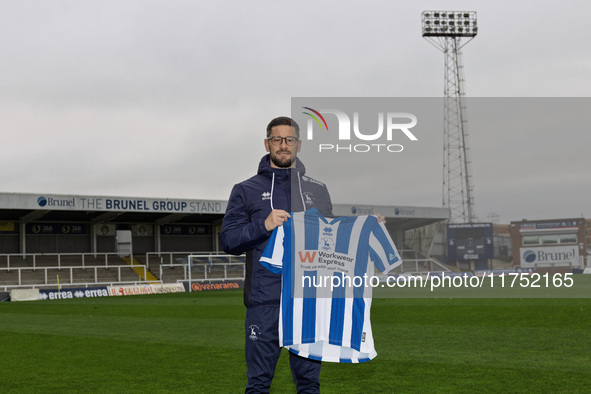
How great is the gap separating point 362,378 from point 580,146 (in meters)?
5.39

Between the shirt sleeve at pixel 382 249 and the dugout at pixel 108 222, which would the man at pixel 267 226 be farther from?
the dugout at pixel 108 222

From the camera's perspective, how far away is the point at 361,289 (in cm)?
426

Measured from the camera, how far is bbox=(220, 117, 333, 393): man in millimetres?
4090

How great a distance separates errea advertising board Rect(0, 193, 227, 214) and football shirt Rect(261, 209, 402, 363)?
34.7m

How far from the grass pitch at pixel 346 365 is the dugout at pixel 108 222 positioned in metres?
22.6

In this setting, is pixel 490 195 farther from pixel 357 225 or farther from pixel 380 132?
pixel 357 225

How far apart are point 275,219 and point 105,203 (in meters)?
36.0

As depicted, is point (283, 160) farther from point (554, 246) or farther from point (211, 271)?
point (554, 246)

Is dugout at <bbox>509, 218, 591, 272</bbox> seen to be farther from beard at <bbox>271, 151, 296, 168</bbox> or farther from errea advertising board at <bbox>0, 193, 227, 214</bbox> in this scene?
beard at <bbox>271, 151, 296, 168</bbox>

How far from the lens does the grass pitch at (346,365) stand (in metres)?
6.99

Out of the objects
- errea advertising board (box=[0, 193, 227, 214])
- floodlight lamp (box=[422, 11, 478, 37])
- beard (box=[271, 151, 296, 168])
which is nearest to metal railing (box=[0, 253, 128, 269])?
errea advertising board (box=[0, 193, 227, 214])

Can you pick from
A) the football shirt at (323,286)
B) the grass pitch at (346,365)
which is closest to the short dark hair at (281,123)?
the football shirt at (323,286)

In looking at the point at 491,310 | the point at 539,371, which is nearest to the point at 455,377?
the point at 539,371

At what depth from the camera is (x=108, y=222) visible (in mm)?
43375
